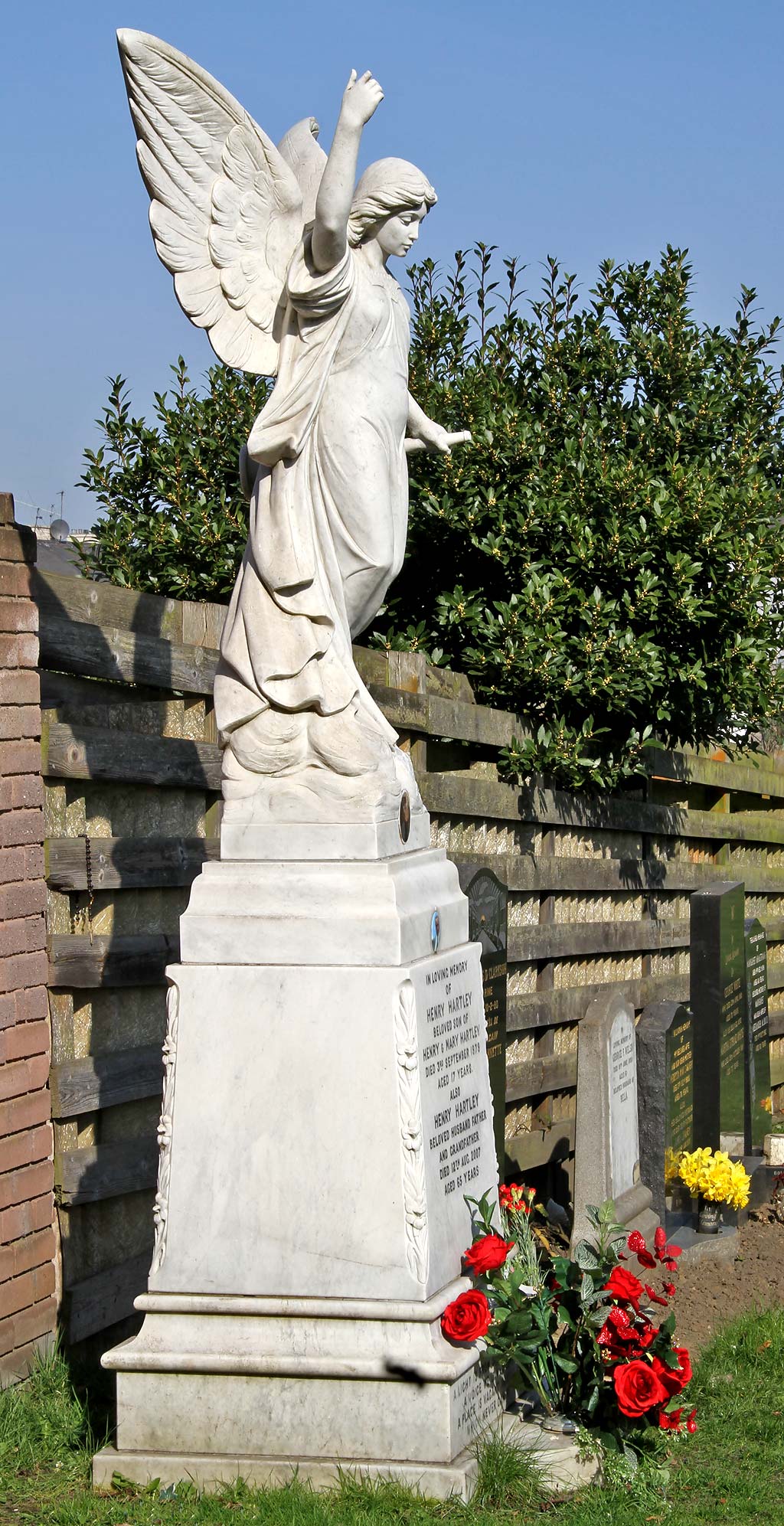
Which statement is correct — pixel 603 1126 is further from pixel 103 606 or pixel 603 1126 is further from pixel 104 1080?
pixel 103 606

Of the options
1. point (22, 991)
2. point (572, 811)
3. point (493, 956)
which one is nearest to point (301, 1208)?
point (22, 991)

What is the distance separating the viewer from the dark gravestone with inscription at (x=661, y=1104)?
27.2ft

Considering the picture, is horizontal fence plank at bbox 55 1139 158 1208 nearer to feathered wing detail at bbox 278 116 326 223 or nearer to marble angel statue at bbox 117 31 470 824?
marble angel statue at bbox 117 31 470 824

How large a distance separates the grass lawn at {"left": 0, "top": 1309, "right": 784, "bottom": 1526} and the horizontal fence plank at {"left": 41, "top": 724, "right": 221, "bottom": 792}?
6.56ft

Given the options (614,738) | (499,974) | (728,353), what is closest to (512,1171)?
(499,974)

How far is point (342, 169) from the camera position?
489cm

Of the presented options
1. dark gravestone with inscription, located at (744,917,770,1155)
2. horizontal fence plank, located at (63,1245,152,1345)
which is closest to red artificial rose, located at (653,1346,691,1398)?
horizontal fence plank, located at (63,1245,152,1345)

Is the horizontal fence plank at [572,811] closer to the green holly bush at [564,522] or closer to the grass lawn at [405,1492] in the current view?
the green holly bush at [564,522]

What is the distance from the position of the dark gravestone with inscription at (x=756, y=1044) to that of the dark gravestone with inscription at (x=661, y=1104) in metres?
1.27

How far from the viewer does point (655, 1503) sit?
191 inches

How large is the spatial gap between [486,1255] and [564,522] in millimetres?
5131

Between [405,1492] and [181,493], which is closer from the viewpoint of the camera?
[405,1492]

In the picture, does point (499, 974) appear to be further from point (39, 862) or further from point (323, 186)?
point (323, 186)

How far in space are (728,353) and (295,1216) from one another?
24.2ft
